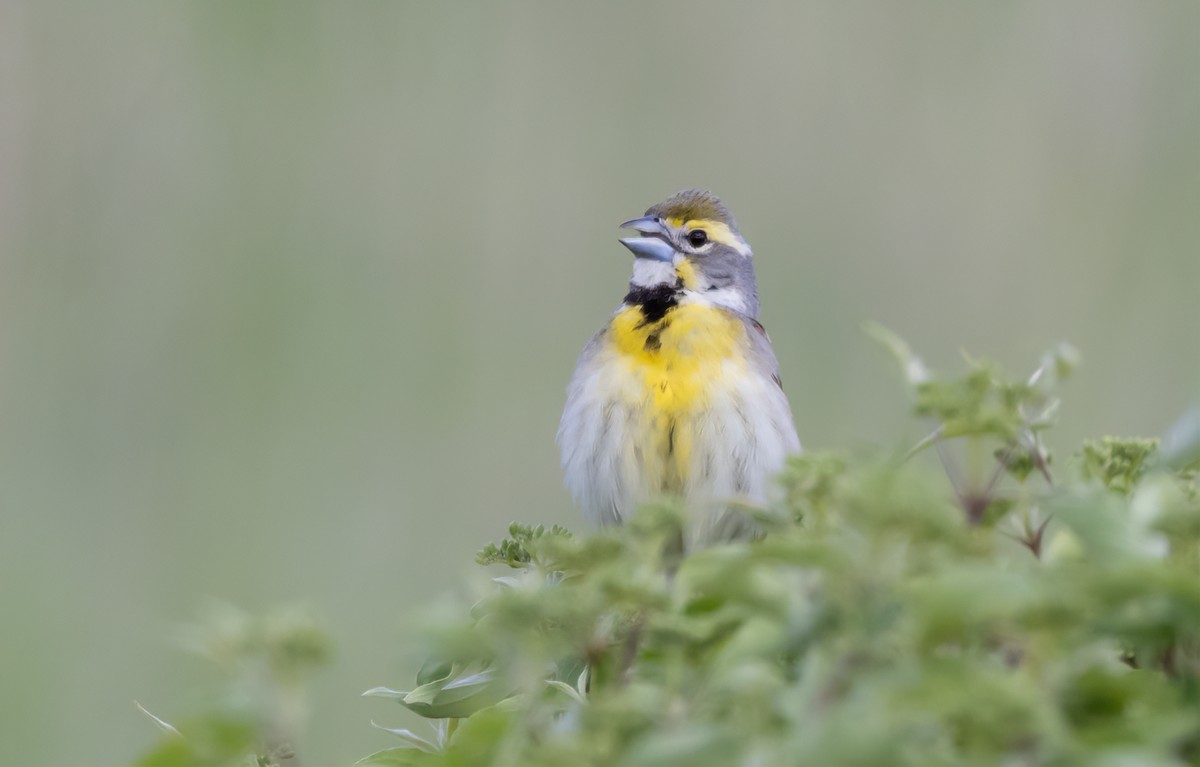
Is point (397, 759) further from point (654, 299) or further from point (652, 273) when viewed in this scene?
point (652, 273)

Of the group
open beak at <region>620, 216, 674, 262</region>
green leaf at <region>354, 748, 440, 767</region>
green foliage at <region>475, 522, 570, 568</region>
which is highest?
open beak at <region>620, 216, 674, 262</region>

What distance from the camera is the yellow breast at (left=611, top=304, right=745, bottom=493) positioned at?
10.4 ft

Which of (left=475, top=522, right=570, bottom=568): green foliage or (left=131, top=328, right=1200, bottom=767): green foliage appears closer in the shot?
(left=131, top=328, right=1200, bottom=767): green foliage

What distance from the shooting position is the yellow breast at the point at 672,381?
10.4 ft

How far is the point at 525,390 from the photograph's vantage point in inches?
210

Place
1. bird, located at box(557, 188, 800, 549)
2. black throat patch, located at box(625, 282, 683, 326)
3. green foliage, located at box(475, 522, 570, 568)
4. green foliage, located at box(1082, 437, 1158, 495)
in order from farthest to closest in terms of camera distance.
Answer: black throat patch, located at box(625, 282, 683, 326), bird, located at box(557, 188, 800, 549), green foliage, located at box(475, 522, 570, 568), green foliage, located at box(1082, 437, 1158, 495)

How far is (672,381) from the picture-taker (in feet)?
10.5

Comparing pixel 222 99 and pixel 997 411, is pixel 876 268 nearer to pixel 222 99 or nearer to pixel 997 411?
pixel 222 99

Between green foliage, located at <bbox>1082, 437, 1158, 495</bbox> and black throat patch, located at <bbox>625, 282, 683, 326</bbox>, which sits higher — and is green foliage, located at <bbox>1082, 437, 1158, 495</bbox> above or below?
below

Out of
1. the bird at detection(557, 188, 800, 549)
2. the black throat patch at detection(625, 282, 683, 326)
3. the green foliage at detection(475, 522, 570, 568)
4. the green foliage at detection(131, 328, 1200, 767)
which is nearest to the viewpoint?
the green foliage at detection(131, 328, 1200, 767)

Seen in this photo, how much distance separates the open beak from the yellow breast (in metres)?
0.27

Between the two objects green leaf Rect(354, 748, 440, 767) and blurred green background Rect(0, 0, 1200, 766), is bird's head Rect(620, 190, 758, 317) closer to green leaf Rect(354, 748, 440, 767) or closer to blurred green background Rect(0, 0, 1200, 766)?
blurred green background Rect(0, 0, 1200, 766)

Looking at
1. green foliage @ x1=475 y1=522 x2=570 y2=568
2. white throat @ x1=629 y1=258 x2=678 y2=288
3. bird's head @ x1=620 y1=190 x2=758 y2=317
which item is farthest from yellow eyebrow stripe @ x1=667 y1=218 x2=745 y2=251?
green foliage @ x1=475 y1=522 x2=570 y2=568

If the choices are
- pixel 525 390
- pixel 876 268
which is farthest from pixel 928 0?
pixel 525 390
